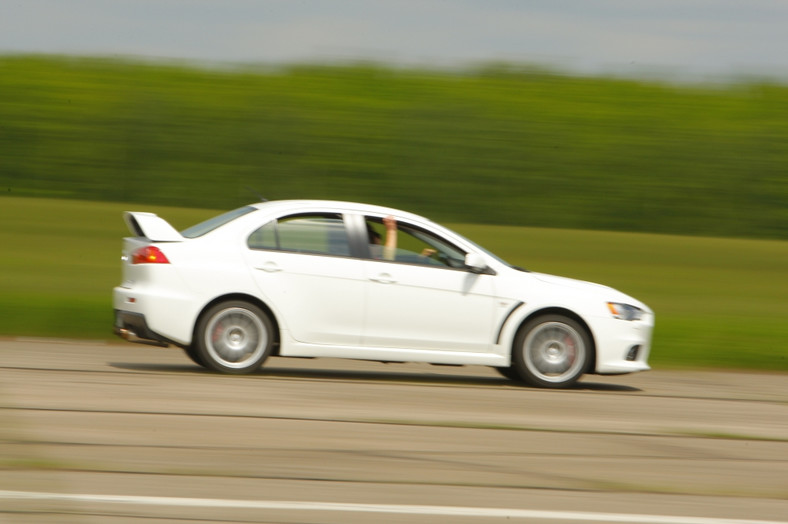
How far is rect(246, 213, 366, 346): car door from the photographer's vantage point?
966 cm

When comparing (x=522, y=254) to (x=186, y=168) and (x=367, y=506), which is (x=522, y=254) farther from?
(x=367, y=506)

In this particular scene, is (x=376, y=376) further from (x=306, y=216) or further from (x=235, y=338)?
(x=306, y=216)

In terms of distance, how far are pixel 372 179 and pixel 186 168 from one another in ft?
15.2

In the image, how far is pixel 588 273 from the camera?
24.1m

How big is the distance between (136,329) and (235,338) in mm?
820

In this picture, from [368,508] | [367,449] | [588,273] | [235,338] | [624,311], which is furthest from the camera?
[588,273]

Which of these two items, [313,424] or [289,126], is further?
[289,126]

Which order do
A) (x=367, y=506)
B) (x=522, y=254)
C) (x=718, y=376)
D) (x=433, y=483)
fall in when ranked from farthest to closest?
(x=522, y=254) < (x=718, y=376) < (x=433, y=483) < (x=367, y=506)

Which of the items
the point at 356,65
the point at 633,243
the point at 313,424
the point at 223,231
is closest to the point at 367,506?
the point at 313,424

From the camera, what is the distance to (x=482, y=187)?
2819 cm

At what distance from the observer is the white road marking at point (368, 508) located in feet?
16.6

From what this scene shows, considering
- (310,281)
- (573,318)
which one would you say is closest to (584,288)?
(573,318)

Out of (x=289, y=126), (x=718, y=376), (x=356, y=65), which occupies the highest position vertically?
(x=356, y=65)

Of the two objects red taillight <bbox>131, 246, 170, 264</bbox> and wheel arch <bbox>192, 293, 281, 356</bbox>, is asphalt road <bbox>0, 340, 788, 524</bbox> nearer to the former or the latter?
wheel arch <bbox>192, 293, 281, 356</bbox>
